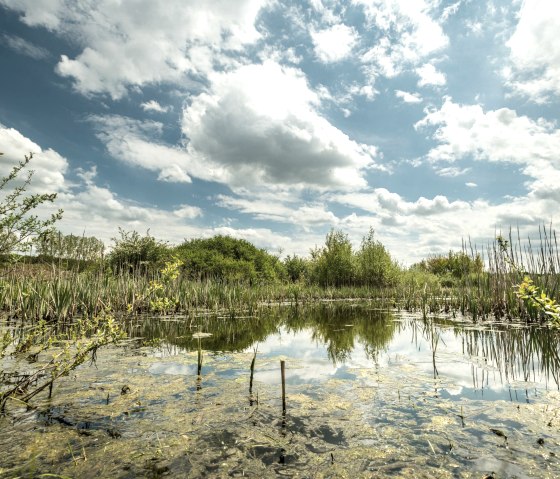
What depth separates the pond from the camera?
8.27ft

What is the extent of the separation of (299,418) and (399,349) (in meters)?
4.17

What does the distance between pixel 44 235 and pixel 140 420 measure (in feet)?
7.93

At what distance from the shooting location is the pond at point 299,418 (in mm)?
2521

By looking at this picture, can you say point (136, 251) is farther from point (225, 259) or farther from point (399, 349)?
point (399, 349)

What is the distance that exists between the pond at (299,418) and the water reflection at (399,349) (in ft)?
0.16

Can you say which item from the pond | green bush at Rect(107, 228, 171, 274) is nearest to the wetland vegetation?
the pond

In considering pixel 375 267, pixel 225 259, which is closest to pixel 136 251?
pixel 225 259

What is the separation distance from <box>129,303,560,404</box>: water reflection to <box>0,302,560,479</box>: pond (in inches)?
1.9

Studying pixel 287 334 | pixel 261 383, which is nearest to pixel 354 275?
pixel 287 334

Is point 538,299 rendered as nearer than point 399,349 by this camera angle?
Yes

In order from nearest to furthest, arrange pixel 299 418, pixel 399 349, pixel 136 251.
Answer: pixel 299 418 < pixel 399 349 < pixel 136 251

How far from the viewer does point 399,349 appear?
6.93 m

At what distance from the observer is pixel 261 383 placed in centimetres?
463

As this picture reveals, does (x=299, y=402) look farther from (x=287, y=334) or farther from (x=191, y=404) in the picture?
(x=287, y=334)
